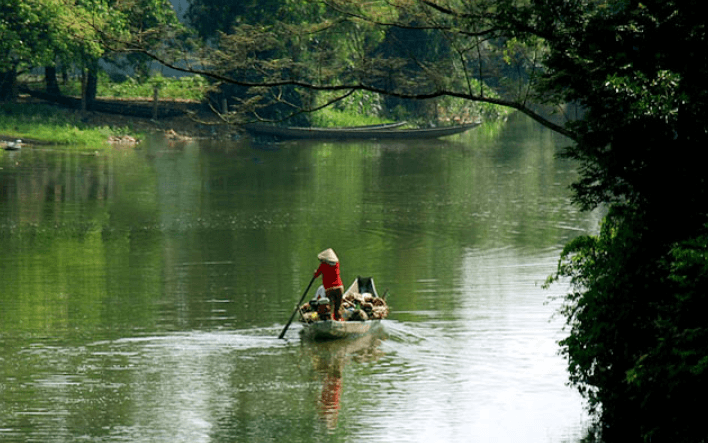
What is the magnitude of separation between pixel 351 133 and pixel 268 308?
142 ft

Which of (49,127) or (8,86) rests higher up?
(8,86)

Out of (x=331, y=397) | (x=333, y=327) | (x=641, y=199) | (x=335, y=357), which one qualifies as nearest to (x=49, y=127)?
(x=333, y=327)

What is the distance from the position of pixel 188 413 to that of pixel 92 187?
2616 cm

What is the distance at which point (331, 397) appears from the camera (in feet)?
55.1

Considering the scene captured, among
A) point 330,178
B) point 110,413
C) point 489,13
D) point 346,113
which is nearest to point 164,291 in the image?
point 110,413

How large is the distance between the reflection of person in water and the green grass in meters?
38.6

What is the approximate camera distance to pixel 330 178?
45.2m

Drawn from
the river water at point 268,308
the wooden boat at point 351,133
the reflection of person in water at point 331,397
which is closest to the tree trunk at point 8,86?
the wooden boat at point 351,133

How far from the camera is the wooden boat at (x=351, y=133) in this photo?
63.2 meters

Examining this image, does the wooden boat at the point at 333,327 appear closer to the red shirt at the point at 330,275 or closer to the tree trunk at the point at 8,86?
the red shirt at the point at 330,275

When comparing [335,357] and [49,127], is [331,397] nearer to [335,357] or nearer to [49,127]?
[335,357]

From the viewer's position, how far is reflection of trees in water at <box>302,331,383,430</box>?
656 inches

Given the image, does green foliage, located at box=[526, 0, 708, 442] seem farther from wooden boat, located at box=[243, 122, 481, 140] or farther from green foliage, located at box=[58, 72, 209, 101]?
green foliage, located at box=[58, 72, 209, 101]

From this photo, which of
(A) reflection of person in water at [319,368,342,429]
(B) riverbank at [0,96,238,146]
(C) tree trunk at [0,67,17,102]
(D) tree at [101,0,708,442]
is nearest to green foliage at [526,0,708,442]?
(D) tree at [101,0,708,442]
